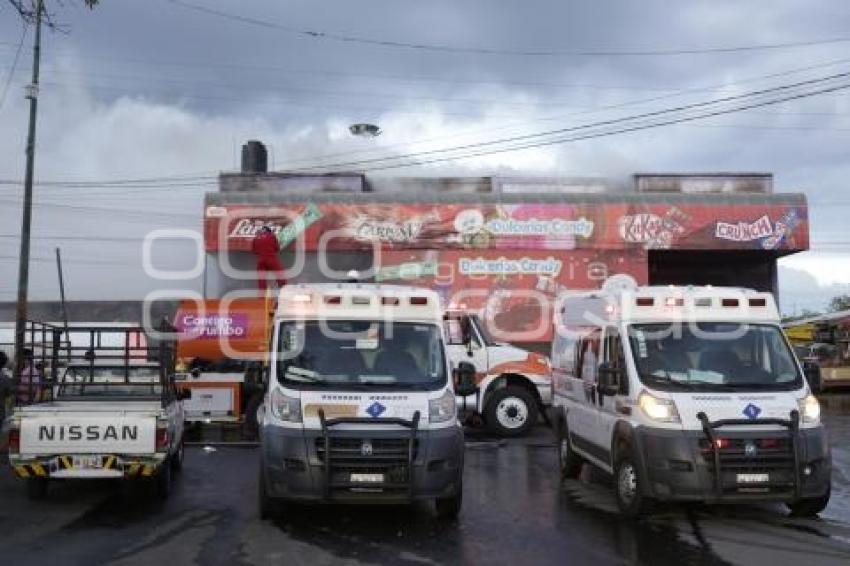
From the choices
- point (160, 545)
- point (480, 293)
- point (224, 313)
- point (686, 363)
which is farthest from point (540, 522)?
point (480, 293)

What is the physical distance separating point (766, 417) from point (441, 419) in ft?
10.3

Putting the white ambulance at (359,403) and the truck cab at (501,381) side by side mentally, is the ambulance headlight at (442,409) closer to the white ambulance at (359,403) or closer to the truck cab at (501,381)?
the white ambulance at (359,403)

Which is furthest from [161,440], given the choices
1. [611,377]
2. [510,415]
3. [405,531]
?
[510,415]

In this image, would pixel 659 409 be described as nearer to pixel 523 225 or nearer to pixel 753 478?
pixel 753 478

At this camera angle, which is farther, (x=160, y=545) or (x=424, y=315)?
(x=424, y=315)

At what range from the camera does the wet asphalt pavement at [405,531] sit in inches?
312

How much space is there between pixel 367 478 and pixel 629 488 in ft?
8.79

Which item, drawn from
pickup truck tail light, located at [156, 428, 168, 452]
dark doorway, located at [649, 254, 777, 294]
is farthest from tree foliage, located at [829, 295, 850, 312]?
pickup truck tail light, located at [156, 428, 168, 452]

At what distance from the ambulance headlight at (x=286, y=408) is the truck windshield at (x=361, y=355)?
21 cm

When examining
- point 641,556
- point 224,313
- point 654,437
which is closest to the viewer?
point 641,556

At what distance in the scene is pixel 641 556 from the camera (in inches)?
313

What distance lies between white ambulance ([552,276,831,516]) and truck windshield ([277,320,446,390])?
1845 mm

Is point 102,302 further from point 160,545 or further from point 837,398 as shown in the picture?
point 160,545

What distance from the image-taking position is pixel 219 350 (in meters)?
17.4
